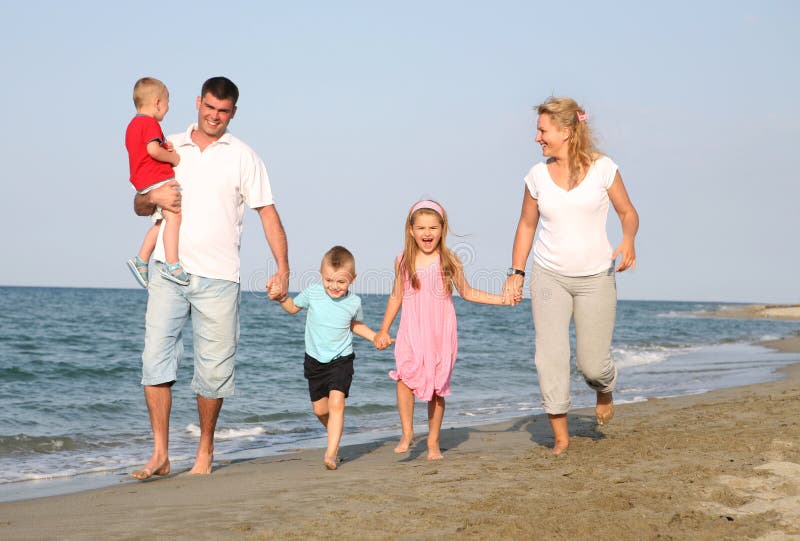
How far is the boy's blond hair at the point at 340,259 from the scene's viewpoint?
5133mm

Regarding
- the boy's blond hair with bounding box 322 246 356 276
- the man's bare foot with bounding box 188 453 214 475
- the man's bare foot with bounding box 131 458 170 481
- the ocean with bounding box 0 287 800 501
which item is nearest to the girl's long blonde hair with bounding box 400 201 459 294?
the boy's blond hair with bounding box 322 246 356 276

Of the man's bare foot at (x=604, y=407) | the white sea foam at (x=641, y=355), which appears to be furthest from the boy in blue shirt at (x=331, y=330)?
the white sea foam at (x=641, y=355)

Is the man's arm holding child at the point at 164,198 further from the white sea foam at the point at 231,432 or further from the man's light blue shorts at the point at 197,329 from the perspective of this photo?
the white sea foam at the point at 231,432

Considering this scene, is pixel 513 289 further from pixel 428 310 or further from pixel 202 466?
pixel 202 466

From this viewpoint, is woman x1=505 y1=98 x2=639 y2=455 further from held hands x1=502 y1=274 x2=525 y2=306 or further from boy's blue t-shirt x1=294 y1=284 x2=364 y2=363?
boy's blue t-shirt x1=294 y1=284 x2=364 y2=363

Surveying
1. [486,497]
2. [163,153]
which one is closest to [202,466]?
[163,153]

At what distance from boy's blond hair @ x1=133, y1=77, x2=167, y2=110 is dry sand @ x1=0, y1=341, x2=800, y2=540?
2.12m

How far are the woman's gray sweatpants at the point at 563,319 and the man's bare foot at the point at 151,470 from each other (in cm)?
223

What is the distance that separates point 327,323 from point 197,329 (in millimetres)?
772

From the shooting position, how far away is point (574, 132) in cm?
496

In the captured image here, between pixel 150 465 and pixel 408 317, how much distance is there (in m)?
1.77

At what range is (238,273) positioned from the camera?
4863mm

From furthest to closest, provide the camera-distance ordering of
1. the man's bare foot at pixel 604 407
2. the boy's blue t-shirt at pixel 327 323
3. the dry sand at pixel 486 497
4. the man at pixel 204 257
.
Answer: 1. the man's bare foot at pixel 604 407
2. the boy's blue t-shirt at pixel 327 323
3. the man at pixel 204 257
4. the dry sand at pixel 486 497

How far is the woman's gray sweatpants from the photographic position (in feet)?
16.2
